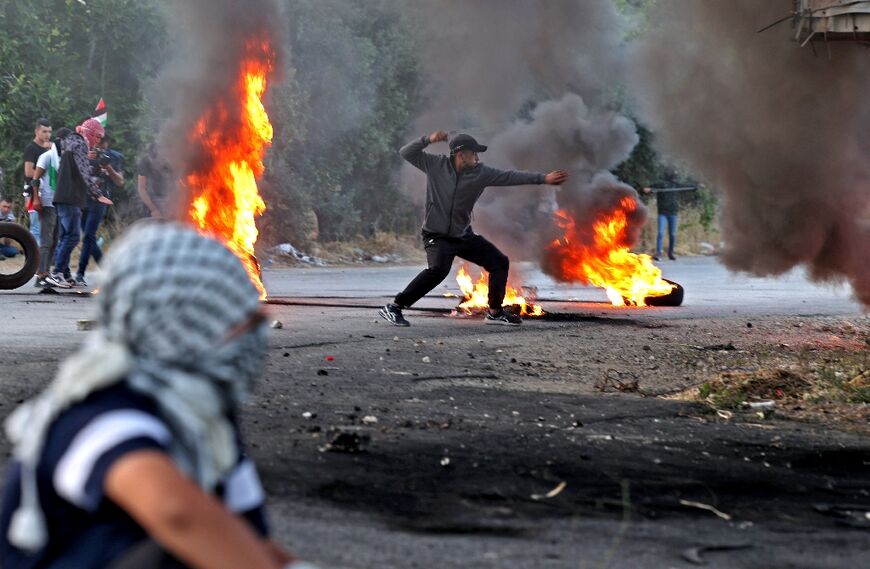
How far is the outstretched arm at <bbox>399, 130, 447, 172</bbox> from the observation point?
12.1 m

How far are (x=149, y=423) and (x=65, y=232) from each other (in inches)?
535

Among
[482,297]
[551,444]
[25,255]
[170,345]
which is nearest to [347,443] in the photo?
[551,444]

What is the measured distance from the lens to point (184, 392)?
2.08 m

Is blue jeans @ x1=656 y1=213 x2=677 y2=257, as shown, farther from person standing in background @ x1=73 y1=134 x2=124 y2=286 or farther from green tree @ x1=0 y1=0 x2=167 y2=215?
person standing in background @ x1=73 y1=134 x2=124 y2=286

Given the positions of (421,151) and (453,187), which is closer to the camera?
(453,187)

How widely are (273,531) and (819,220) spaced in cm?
847

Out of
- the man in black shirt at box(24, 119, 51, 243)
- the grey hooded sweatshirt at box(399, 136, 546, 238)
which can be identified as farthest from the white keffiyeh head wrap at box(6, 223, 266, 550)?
the man in black shirt at box(24, 119, 51, 243)

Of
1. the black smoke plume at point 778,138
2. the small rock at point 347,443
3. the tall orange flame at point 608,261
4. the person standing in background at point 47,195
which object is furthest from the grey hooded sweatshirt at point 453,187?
the small rock at point 347,443

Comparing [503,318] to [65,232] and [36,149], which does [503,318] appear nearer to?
[65,232]

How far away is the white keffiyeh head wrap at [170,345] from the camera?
6.72 ft

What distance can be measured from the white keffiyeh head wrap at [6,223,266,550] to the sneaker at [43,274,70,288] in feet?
42.1

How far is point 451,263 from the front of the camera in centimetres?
1195

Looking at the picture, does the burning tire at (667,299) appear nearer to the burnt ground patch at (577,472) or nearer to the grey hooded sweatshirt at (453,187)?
the grey hooded sweatshirt at (453,187)

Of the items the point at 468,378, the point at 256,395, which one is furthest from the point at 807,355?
the point at 256,395
